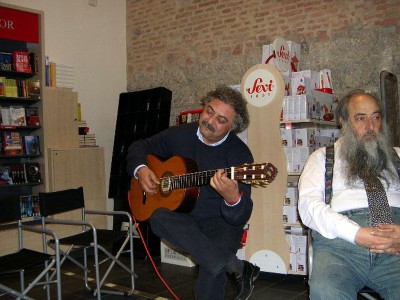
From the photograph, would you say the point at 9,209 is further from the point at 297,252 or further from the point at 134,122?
the point at 134,122

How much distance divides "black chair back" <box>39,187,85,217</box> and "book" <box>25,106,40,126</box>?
148 centimetres

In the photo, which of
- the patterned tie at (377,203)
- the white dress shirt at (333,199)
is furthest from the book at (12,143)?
the patterned tie at (377,203)

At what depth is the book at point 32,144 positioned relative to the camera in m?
4.64

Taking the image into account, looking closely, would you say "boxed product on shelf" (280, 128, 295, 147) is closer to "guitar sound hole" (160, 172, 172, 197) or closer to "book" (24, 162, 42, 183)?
"guitar sound hole" (160, 172, 172, 197)

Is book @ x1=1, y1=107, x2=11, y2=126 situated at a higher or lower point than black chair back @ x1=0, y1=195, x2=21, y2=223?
higher

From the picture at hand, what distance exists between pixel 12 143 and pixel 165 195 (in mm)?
2739

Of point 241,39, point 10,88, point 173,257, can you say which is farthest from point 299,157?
point 10,88

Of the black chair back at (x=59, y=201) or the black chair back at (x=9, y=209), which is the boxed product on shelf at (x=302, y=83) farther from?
the black chair back at (x=9, y=209)

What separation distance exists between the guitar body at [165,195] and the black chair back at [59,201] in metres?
0.70

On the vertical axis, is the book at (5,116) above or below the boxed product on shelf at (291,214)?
above

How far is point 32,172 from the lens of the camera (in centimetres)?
468

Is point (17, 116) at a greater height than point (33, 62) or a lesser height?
lesser

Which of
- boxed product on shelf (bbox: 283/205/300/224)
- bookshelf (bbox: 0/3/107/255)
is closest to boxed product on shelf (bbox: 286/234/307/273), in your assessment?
boxed product on shelf (bbox: 283/205/300/224)

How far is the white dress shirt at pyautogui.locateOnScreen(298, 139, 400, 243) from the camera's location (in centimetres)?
193
